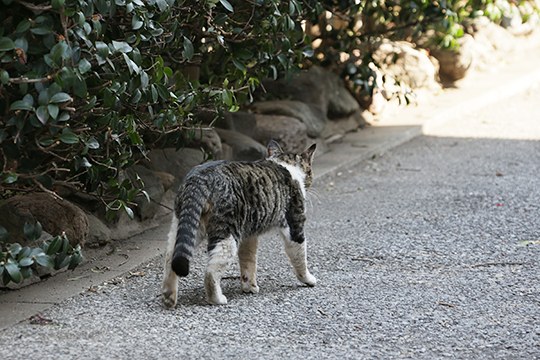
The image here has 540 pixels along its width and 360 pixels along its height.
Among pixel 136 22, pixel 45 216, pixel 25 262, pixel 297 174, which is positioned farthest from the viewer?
pixel 297 174

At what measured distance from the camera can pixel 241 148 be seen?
8.96 meters

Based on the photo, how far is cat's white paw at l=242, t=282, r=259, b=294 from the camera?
5926 millimetres

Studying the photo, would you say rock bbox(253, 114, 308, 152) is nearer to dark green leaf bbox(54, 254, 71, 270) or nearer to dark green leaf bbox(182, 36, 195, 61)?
dark green leaf bbox(182, 36, 195, 61)

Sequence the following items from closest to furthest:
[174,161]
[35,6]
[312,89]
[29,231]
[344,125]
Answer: [35,6], [29,231], [174,161], [312,89], [344,125]

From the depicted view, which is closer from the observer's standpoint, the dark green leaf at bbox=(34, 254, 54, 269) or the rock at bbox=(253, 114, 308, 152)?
the dark green leaf at bbox=(34, 254, 54, 269)

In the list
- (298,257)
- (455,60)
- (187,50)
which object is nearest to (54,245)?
(298,257)

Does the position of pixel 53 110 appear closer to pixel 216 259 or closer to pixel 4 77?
pixel 4 77

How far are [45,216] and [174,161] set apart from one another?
2.19 metres

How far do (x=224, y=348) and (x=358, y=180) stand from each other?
5.14 metres

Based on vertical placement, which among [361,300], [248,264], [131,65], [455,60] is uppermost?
[131,65]

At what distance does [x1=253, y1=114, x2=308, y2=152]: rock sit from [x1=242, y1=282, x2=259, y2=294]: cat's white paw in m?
3.83

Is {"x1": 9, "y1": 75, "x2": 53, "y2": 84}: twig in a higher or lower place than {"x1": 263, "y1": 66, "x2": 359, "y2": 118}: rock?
higher

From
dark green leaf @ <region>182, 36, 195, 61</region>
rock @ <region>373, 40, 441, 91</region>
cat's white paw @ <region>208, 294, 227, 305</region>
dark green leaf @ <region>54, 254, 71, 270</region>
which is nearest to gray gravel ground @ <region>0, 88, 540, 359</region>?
cat's white paw @ <region>208, 294, 227, 305</region>

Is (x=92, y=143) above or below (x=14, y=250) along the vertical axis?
above
